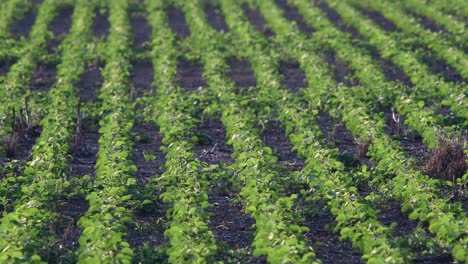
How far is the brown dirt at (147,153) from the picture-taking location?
32.3ft

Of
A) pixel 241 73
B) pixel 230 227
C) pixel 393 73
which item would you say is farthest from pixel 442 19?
pixel 230 227

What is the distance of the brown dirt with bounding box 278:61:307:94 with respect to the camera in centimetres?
1396

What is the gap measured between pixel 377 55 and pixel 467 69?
8.64ft

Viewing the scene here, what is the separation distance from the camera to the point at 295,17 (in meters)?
20.5

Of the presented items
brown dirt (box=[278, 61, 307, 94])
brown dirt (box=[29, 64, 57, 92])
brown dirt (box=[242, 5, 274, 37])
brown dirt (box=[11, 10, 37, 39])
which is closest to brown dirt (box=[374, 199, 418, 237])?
brown dirt (box=[278, 61, 307, 94])

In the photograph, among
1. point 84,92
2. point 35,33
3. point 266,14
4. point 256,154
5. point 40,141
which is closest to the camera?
point 256,154

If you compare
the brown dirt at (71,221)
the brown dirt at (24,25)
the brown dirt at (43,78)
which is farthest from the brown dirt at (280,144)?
the brown dirt at (24,25)

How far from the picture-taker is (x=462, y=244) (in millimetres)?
6992

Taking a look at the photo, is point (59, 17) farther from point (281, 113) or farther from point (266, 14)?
point (281, 113)

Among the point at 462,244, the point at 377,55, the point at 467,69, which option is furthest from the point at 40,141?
the point at 377,55

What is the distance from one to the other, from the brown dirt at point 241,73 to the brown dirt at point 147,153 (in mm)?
2840

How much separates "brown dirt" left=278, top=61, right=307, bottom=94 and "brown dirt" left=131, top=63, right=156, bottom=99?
6.86 ft

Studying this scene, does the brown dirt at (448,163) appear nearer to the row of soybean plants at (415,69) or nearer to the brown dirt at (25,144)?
the row of soybean plants at (415,69)

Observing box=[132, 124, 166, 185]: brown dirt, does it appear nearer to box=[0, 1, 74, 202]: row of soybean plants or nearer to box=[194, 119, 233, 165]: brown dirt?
box=[194, 119, 233, 165]: brown dirt
